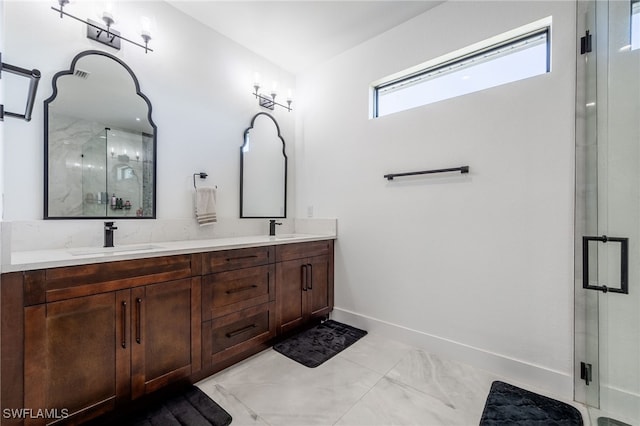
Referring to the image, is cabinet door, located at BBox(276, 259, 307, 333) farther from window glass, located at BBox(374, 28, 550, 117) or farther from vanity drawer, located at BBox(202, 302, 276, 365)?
window glass, located at BBox(374, 28, 550, 117)

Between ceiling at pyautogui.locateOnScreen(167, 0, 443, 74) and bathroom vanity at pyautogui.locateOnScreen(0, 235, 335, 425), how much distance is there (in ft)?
6.31

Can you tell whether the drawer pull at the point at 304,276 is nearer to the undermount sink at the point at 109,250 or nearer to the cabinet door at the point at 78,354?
the undermount sink at the point at 109,250

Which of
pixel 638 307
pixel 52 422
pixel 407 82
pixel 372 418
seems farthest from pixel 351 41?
pixel 52 422

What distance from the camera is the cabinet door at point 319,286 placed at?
2656mm

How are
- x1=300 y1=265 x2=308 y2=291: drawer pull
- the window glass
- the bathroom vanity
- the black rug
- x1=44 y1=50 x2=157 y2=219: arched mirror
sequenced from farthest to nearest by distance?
x1=300 y1=265 x2=308 y2=291: drawer pull → the window glass → x1=44 y1=50 x2=157 y2=219: arched mirror → the black rug → the bathroom vanity

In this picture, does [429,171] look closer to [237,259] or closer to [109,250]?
[237,259]

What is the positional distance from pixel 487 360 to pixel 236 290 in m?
1.89

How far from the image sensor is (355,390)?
176cm

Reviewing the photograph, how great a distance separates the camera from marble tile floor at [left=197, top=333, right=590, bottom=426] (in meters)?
1.53

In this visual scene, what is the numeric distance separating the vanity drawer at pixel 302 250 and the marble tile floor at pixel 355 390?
2.57 ft

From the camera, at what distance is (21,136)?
5.25ft

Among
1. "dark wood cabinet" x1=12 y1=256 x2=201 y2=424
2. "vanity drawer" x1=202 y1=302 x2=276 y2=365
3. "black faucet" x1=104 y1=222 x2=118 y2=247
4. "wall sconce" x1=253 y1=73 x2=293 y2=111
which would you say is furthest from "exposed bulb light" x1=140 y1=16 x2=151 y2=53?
"vanity drawer" x1=202 y1=302 x2=276 y2=365

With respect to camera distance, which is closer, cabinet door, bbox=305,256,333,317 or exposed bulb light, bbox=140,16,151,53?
exposed bulb light, bbox=140,16,151,53

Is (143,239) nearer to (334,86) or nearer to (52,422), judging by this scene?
(52,422)
